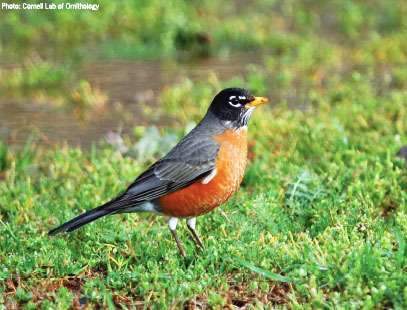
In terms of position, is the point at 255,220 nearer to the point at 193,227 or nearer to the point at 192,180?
the point at 193,227

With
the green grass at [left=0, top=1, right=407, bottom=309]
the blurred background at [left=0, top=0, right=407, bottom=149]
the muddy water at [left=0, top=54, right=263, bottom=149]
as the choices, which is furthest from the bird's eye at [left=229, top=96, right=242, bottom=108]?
the muddy water at [left=0, top=54, right=263, bottom=149]

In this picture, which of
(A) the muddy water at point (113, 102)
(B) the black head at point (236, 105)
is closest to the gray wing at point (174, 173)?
(B) the black head at point (236, 105)

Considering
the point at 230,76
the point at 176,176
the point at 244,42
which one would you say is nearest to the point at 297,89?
the point at 230,76

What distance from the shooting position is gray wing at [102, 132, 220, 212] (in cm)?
490

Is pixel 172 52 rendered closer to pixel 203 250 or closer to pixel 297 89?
pixel 297 89

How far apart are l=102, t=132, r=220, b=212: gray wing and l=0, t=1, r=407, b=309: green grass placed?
1.03 ft

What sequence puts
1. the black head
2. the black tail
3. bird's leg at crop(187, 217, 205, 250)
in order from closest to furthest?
1. the black tail
2. bird's leg at crop(187, 217, 205, 250)
3. the black head

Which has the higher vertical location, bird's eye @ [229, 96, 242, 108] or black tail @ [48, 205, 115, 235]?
bird's eye @ [229, 96, 242, 108]

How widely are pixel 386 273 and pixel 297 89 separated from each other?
535 centimetres

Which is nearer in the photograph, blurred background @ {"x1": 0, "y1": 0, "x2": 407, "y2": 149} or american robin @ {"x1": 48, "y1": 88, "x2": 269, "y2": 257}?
american robin @ {"x1": 48, "y1": 88, "x2": 269, "y2": 257}

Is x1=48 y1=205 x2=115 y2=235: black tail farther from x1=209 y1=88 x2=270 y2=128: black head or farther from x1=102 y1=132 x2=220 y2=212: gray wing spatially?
x1=209 y1=88 x2=270 y2=128: black head

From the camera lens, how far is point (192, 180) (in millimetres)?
4910

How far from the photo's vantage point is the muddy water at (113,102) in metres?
7.87

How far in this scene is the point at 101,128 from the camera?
8016mm
